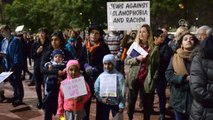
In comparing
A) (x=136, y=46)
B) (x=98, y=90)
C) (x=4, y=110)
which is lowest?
(x=4, y=110)

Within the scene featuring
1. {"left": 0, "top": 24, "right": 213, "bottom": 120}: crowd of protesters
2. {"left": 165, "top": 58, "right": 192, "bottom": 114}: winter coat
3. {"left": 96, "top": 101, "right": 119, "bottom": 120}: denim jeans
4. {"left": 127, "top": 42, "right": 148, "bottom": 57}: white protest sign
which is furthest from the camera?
{"left": 127, "top": 42, "right": 148, "bottom": 57}: white protest sign

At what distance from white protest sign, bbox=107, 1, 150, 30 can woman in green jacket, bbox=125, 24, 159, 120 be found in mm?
1870

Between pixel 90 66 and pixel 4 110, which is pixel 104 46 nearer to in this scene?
pixel 90 66

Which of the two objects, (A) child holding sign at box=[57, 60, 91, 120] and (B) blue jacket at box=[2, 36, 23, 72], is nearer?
(A) child holding sign at box=[57, 60, 91, 120]

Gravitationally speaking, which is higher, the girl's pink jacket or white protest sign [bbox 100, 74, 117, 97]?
white protest sign [bbox 100, 74, 117, 97]

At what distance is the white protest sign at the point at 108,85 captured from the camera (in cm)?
632

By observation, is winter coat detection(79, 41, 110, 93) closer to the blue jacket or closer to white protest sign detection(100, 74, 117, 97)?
white protest sign detection(100, 74, 117, 97)

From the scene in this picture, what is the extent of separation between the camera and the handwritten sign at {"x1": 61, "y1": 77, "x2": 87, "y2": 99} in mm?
6082

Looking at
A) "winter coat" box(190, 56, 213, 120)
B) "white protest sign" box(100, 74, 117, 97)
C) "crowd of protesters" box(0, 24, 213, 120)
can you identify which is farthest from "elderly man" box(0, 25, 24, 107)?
"winter coat" box(190, 56, 213, 120)

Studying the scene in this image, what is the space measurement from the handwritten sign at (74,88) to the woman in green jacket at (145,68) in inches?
50.9

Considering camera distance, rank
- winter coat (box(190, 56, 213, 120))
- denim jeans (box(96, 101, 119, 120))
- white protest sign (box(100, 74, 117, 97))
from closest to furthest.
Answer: winter coat (box(190, 56, 213, 120))
white protest sign (box(100, 74, 117, 97))
denim jeans (box(96, 101, 119, 120))

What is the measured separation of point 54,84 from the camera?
6.97 m

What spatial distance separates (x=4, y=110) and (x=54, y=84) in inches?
122

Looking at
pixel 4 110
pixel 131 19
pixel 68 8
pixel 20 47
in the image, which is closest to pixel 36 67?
pixel 20 47
